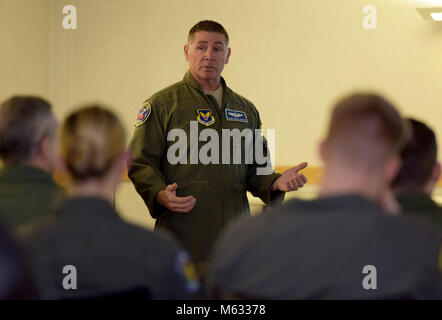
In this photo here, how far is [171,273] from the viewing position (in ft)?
4.11

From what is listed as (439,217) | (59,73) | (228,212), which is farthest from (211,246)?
(59,73)

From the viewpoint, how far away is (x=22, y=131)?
167 cm

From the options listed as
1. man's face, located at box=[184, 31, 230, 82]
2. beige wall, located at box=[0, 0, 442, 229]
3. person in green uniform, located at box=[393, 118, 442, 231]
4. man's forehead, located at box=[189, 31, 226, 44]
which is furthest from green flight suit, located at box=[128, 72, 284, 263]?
beige wall, located at box=[0, 0, 442, 229]

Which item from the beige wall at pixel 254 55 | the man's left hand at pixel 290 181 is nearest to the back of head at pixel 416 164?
the man's left hand at pixel 290 181

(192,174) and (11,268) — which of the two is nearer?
(11,268)

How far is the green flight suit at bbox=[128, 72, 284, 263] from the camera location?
2717 millimetres

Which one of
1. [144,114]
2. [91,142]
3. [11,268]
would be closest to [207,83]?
[144,114]

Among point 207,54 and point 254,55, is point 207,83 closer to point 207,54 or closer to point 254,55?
point 207,54

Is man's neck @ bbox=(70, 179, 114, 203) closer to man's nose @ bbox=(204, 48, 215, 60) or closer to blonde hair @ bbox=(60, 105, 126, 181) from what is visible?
blonde hair @ bbox=(60, 105, 126, 181)

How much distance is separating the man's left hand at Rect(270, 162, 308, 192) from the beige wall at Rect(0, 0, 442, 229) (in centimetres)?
186

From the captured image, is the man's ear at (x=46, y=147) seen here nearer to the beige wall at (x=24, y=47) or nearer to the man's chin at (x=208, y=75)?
the man's chin at (x=208, y=75)

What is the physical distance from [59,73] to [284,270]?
427 centimetres

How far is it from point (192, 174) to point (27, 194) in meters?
1.20
